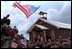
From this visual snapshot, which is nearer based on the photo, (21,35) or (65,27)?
(65,27)

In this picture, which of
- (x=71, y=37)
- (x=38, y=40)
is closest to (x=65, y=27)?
(x=71, y=37)

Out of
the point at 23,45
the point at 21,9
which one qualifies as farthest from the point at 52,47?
the point at 21,9

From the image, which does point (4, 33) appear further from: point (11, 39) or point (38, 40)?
point (38, 40)

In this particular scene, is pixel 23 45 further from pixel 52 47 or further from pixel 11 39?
pixel 52 47

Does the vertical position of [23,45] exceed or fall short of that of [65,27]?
it falls short

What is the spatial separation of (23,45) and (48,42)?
72.7 inches

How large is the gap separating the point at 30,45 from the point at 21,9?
265 centimetres

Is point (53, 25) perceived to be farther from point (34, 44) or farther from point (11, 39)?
point (11, 39)

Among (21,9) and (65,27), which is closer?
(65,27)

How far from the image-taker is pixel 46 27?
1675 centimetres

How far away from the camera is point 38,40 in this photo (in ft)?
55.0

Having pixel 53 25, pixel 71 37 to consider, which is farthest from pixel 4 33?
pixel 71 37

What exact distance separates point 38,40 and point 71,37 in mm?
2104

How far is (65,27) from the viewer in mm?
16328
